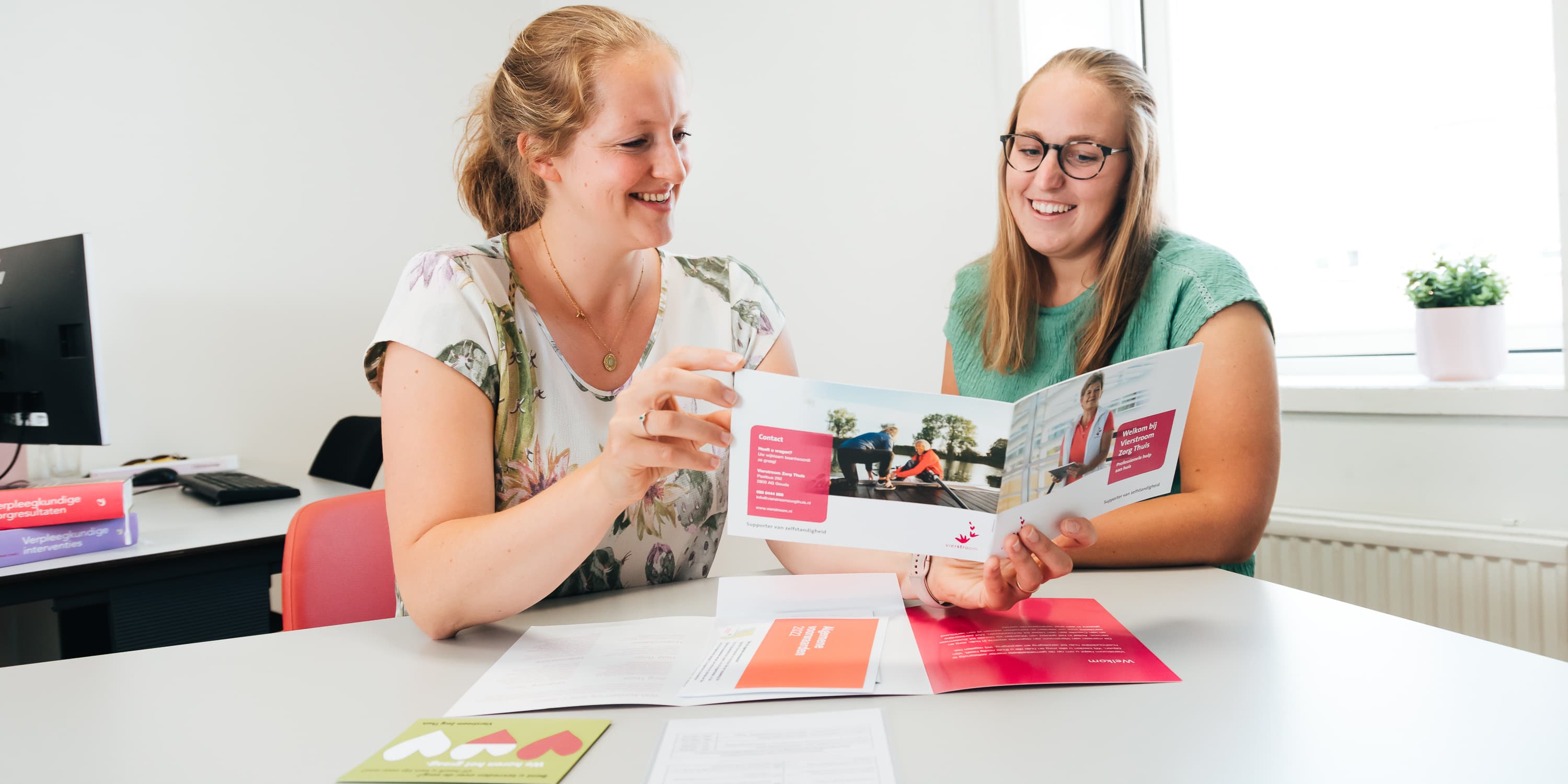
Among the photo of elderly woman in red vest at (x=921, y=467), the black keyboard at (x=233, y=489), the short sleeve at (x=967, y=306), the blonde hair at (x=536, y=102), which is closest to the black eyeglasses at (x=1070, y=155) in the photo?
the short sleeve at (x=967, y=306)

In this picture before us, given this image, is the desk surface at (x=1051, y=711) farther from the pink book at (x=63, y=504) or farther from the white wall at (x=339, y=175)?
the white wall at (x=339, y=175)

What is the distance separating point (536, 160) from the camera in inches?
51.1

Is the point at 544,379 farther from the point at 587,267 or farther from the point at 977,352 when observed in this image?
the point at 977,352

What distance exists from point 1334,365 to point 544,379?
1.87 meters

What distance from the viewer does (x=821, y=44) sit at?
2875 mm

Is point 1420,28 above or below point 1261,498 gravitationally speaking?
above

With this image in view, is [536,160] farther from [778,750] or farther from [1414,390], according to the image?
[1414,390]

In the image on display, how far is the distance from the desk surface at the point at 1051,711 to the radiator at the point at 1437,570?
3.17 ft

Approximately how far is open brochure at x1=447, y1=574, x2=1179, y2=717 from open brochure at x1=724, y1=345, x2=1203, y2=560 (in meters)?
0.11

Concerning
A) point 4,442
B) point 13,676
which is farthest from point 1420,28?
point 4,442

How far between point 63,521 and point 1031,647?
175 centimetres

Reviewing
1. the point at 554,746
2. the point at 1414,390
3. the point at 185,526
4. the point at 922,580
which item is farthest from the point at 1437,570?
the point at 185,526

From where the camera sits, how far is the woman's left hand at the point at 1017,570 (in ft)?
3.00

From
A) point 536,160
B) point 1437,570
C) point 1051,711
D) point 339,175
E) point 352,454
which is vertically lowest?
point 1437,570
